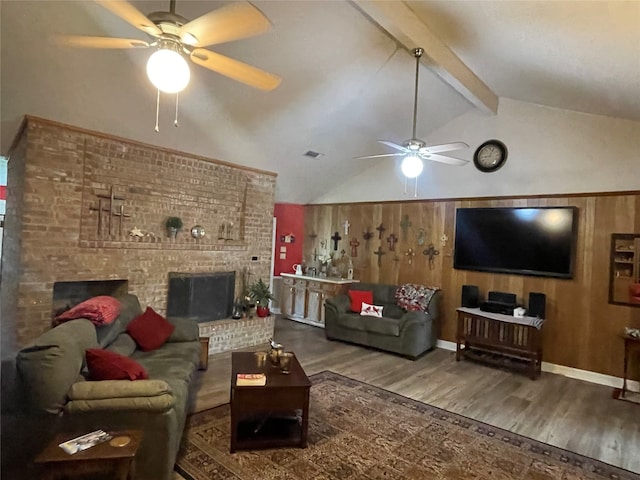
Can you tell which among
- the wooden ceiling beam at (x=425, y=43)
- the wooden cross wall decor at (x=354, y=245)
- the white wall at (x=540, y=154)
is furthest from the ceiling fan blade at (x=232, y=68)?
the wooden cross wall decor at (x=354, y=245)

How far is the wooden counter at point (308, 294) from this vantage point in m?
6.58

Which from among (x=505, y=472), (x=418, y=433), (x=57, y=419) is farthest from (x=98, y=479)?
(x=505, y=472)

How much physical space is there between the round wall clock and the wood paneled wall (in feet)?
1.56

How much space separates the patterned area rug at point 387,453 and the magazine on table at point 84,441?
0.69m

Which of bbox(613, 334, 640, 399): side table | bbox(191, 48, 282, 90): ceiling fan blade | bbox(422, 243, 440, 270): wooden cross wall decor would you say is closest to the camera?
bbox(191, 48, 282, 90): ceiling fan blade

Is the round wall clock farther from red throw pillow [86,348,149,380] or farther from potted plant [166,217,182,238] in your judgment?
red throw pillow [86,348,149,380]

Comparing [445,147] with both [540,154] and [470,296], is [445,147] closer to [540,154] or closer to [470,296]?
[540,154]

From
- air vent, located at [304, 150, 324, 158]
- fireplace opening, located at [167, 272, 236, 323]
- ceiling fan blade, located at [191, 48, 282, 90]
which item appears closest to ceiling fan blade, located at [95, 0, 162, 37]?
ceiling fan blade, located at [191, 48, 282, 90]

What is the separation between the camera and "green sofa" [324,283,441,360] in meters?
5.10

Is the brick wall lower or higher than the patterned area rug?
higher

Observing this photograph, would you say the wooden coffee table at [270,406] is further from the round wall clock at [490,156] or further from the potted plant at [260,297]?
the round wall clock at [490,156]

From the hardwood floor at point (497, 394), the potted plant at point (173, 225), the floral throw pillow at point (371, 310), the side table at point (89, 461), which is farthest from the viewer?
the floral throw pillow at point (371, 310)

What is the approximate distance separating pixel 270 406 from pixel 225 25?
2.49m

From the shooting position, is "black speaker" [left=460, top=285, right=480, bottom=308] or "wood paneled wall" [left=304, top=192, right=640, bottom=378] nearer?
"wood paneled wall" [left=304, top=192, right=640, bottom=378]
